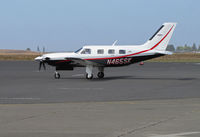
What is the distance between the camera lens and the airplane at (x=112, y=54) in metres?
31.0

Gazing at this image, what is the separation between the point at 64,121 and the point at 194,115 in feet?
11.9

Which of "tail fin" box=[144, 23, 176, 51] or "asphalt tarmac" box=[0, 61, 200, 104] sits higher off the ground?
"tail fin" box=[144, 23, 176, 51]

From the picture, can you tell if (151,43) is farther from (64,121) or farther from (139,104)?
(64,121)

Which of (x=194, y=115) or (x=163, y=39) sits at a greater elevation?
(x=163, y=39)

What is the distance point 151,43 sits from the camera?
31.3 m

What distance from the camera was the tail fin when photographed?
31.4 meters

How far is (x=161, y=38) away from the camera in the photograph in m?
31.7

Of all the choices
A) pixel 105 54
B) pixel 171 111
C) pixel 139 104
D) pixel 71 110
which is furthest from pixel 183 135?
pixel 105 54

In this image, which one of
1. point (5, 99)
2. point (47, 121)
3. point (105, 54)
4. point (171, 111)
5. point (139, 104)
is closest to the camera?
point (47, 121)

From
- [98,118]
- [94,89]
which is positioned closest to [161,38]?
[94,89]

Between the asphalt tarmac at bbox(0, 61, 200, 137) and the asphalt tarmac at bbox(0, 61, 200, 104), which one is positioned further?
the asphalt tarmac at bbox(0, 61, 200, 104)

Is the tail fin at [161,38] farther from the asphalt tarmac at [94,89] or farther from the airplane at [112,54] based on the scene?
the asphalt tarmac at [94,89]

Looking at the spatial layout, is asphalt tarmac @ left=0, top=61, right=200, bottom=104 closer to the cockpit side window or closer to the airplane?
the airplane

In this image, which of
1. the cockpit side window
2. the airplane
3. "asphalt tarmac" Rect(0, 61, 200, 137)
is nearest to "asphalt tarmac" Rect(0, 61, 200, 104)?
"asphalt tarmac" Rect(0, 61, 200, 137)
